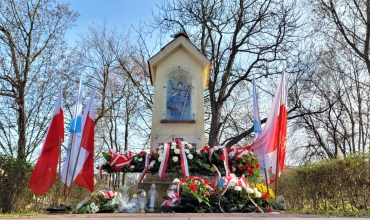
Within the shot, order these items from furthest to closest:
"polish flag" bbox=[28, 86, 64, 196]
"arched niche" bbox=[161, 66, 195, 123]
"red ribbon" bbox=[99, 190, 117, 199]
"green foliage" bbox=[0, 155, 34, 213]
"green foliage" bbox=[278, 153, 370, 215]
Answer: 1. "arched niche" bbox=[161, 66, 195, 123]
2. "green foliage" bbox=[0, 155, 34, 213]
3. "polish flag" bbox=[28, 86, 64, 196]
4. "green foliage" bbox=[278, 153, 370, 215]
5. "red ribbon" bbox=[99, 190, 117, 199]

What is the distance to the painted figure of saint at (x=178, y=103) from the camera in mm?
10070

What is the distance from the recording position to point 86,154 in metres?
8.91

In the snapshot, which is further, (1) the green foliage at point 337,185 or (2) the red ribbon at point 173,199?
(1) the green foliage at point 337,185

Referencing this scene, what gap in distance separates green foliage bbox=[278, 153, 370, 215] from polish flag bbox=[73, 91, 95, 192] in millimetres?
5744

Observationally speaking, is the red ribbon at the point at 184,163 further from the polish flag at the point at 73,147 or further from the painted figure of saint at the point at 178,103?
the polish flag at the point at 73,147

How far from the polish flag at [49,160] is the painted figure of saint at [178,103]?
2.99 metres

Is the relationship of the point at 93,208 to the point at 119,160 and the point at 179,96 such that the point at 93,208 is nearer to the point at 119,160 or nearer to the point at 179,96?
→ the point at 119,160

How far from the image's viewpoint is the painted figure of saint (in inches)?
396

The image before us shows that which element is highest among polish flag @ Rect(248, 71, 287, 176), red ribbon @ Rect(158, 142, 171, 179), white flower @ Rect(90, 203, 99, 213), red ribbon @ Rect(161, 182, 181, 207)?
polish flag @ Rect(248, 71, 287, 176)

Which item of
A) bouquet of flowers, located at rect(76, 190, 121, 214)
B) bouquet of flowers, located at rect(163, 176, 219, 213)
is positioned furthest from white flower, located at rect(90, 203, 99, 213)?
bouquet of flowers, located at rect(163, 176, 219, 213)

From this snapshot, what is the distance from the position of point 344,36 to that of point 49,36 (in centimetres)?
1348

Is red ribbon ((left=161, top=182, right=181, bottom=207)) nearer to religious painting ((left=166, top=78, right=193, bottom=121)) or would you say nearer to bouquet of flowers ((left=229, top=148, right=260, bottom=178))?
bouquet of flowers ((left=229, top=148, right=260, bottom=178))

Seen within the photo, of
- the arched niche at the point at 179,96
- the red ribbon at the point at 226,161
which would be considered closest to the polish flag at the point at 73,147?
the arched niche at the point at 179,96

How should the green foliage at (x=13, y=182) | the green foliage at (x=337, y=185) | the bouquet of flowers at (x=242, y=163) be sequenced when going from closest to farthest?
the green foliage at (x=337, y=185) → the bouquet of flowers at (x=242, y=163) → the green foliage at (x=13, y=182)
